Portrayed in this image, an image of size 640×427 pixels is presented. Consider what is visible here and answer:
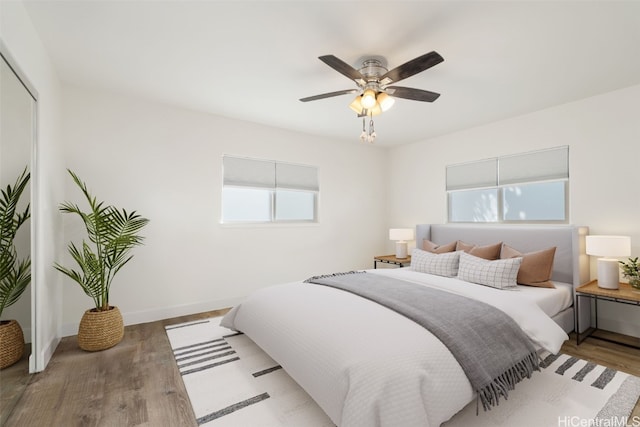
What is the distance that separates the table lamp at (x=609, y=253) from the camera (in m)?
2.65

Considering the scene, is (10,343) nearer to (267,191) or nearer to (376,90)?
(267,191)

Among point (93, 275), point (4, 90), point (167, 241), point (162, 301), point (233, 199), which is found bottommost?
point (162, 301)

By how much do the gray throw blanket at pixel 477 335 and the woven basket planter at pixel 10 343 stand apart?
255cm

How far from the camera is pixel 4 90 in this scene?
5.56 feet

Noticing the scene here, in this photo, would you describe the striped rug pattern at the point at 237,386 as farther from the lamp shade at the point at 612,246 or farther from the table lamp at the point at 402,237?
the lamp shade at the point at 612,246

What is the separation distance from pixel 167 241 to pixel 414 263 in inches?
118

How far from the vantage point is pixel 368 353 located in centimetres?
154

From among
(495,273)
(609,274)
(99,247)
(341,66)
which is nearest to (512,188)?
(609,274)

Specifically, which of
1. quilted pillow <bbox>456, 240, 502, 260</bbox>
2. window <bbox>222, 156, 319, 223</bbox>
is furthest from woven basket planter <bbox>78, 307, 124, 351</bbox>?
quilted pillow <bbox>456, 240, 502, 260</bbox>

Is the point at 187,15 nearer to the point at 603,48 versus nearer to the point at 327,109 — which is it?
the point at 327,109

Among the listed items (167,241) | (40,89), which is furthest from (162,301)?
(40,89)

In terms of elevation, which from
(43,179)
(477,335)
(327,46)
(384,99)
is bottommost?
(477,335)

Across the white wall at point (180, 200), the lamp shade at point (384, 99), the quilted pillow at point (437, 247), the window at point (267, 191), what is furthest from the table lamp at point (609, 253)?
the window at point (267, 191)

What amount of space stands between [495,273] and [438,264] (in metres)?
0.63
